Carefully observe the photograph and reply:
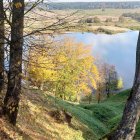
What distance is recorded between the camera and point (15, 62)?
10719 mm

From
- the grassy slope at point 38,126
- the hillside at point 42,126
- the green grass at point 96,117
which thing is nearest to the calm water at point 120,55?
the green grass at point 96,117

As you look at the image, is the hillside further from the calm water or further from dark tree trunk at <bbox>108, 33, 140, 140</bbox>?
the calm water

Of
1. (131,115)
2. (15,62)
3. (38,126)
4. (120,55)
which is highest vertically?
(15,62)

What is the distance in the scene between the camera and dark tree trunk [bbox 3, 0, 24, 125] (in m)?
10.4

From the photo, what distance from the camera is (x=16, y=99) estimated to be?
36.5 ft

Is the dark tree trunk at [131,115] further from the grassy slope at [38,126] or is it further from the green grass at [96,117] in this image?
the green grass at [96,117]

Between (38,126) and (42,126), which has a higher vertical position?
(38,126)

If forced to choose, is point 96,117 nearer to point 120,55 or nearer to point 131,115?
point 131,115

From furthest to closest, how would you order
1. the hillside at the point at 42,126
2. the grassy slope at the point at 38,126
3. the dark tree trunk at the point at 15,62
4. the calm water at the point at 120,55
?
the calm water at the point at 120,55 < the hillside at the point at 42,126 < the grassy slope at the point at 38,126 < the dark tree trunk at the point at 15,62

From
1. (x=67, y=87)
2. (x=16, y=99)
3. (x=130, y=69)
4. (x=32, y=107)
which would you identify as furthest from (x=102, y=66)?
(x=16, y=99)

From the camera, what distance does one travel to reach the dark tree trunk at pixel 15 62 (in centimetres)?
1044

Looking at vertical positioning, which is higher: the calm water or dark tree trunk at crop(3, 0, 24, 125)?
dark tree trunk at crop(3, 0, 24, 125)

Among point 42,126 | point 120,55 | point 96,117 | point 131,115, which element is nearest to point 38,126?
point 42,126

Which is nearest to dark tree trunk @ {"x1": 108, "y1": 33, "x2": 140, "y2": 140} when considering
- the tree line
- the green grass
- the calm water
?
the tree line
